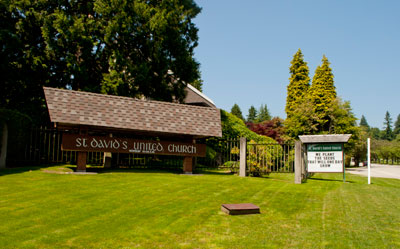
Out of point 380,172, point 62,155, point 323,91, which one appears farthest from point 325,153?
point 323,91

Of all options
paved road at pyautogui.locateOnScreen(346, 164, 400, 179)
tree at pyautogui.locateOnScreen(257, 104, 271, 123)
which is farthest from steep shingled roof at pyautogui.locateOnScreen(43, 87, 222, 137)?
tree at pyautogui.locateOnScreen(257, 104, 271, 123)

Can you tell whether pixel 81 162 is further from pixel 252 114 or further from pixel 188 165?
pixel 252 114

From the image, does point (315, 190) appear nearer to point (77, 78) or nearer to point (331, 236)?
point (331, 236)

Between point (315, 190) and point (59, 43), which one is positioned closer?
point (315, 190)

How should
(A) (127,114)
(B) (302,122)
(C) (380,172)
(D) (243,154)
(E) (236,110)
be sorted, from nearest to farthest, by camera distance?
(A) (127,114) < (D) (243,154) < (C) (380,172) < (B) (302,122) < (E) (236,110)

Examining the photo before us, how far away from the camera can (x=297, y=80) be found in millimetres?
55625

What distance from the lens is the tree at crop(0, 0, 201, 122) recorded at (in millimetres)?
21031

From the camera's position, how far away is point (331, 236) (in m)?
6.37

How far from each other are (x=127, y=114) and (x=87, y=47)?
8640mm

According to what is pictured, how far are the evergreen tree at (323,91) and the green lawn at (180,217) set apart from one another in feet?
115

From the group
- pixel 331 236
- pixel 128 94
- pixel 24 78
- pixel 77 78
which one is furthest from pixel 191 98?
pixel 331 236

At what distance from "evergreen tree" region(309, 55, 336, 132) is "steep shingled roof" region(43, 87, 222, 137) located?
32.0 metres

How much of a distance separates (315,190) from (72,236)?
389 inches

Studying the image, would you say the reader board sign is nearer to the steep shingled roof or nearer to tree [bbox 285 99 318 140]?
the steep shingled roof
